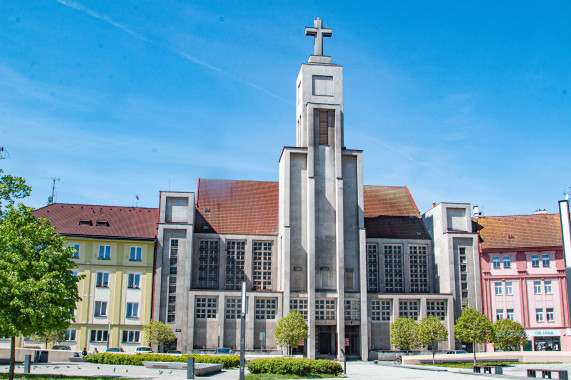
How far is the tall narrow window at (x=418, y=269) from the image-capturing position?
223 ft

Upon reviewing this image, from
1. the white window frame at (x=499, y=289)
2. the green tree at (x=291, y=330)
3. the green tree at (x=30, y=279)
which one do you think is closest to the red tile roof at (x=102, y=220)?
the green tree at (x=291, y=330)

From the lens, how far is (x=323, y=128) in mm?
66312

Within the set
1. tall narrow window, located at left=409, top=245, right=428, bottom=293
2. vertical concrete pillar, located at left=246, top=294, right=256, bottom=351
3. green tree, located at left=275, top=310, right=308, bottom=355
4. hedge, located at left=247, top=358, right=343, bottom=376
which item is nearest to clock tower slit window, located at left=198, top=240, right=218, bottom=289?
vertical concrete pillar, located at left=246, top=294, right=256, bottom=351

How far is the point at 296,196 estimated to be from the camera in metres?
64.5

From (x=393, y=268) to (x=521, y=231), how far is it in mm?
14553

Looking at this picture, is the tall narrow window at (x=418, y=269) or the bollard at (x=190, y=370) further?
the tall narrow window at (x=418, y=269)

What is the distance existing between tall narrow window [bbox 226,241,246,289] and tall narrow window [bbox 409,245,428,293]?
18955mm

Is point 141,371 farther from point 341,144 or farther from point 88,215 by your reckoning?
point 341,144

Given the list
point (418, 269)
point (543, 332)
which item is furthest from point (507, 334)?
point (418, 269)

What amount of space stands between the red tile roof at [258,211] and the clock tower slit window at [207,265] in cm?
172

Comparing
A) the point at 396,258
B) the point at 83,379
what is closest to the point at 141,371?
the point at 83,379

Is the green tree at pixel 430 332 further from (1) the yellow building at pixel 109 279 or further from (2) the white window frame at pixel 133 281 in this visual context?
(2) the white window frame at pixel 133 281

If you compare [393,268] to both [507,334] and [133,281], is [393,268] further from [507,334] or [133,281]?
[133,281]

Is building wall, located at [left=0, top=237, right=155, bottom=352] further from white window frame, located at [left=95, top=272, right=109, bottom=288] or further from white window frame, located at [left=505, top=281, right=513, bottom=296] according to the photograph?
white window frame, located at [left=505, top=281, right=513, bottom=296]
